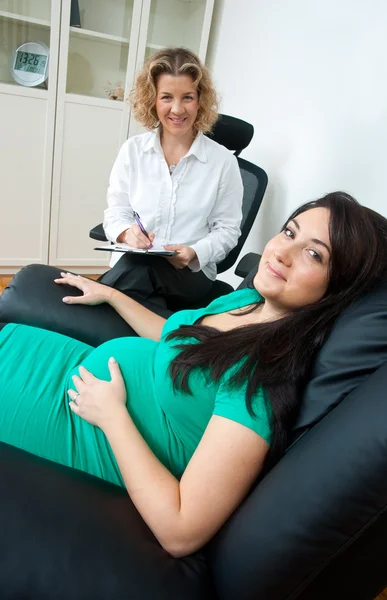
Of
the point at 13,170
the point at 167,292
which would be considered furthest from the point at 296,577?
the point at 13,170

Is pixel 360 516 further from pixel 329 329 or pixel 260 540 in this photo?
pixel 329 329

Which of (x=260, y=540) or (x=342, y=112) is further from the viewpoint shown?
(x=342, y=112)

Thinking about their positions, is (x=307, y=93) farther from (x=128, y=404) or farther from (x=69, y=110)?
(x=128, y=404)

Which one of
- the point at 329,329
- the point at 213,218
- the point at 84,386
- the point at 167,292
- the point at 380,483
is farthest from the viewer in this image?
the point at 213,218

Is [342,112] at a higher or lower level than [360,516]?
higher

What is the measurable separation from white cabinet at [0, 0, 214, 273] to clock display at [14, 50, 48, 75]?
0.27 ft

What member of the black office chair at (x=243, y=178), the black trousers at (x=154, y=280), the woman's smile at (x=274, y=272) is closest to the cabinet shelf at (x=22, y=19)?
the black office chair at (x=243, y=178)

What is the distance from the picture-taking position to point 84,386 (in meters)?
0.98

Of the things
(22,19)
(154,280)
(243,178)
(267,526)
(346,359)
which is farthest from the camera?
(22,19)

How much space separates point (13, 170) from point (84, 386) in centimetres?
225

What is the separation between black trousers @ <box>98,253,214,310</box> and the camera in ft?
5.24

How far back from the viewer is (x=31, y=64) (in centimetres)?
274

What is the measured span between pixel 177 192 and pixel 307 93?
76cm

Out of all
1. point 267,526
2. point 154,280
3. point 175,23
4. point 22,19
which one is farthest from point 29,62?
point 267,526
